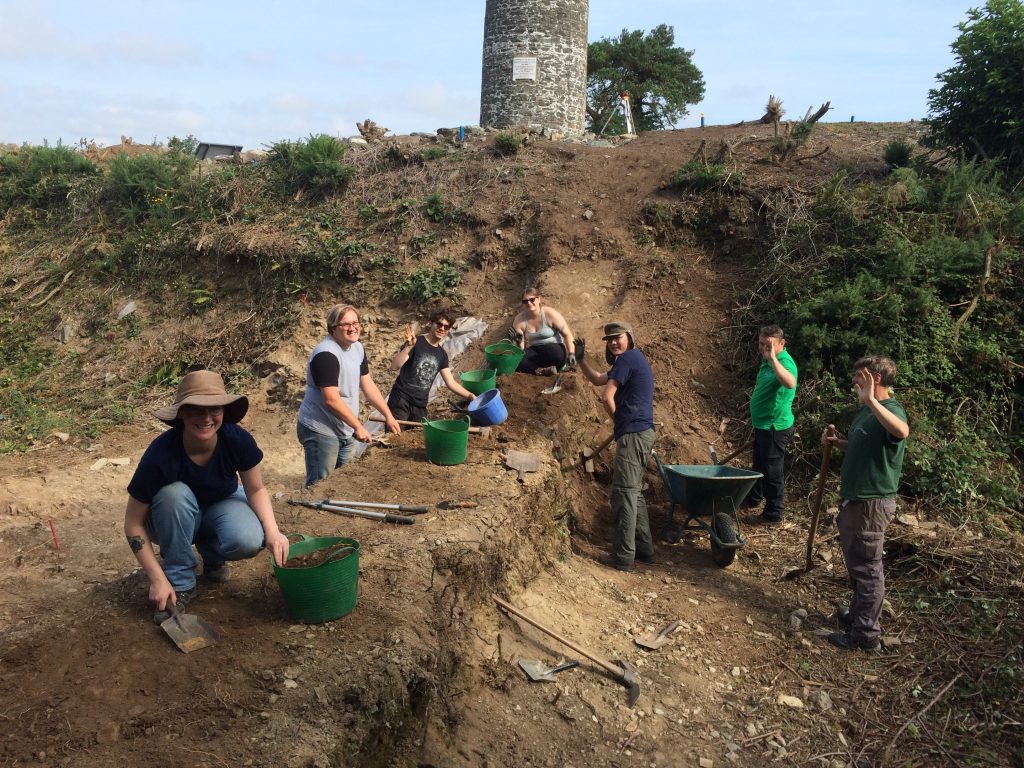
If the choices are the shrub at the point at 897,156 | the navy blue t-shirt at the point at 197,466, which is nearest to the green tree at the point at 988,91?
the shrub at the point at 897,156

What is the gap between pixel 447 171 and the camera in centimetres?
1234

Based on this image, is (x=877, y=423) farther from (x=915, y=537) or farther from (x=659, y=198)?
(x=659, y=198)

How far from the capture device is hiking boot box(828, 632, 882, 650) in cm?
466

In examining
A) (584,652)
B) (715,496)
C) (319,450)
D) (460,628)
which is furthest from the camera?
(715,496)

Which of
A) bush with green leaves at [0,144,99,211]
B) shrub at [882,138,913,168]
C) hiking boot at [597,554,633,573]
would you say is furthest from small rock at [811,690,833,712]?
bush with green leaves at [0,144,99,211]

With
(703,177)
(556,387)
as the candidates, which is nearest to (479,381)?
(556,387)

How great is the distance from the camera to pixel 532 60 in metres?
15.2

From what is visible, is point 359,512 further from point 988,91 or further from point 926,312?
point 988,91

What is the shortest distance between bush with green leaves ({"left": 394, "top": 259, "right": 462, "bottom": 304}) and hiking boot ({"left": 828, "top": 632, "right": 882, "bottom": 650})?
7.08m

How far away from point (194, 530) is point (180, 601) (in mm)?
346

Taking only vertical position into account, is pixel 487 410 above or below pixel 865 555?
above

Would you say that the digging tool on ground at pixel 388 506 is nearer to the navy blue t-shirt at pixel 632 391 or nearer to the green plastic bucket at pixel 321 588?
the green plastic bucket at pixel 321 588

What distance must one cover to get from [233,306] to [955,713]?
1099cm

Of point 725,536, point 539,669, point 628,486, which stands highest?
point 628,486
